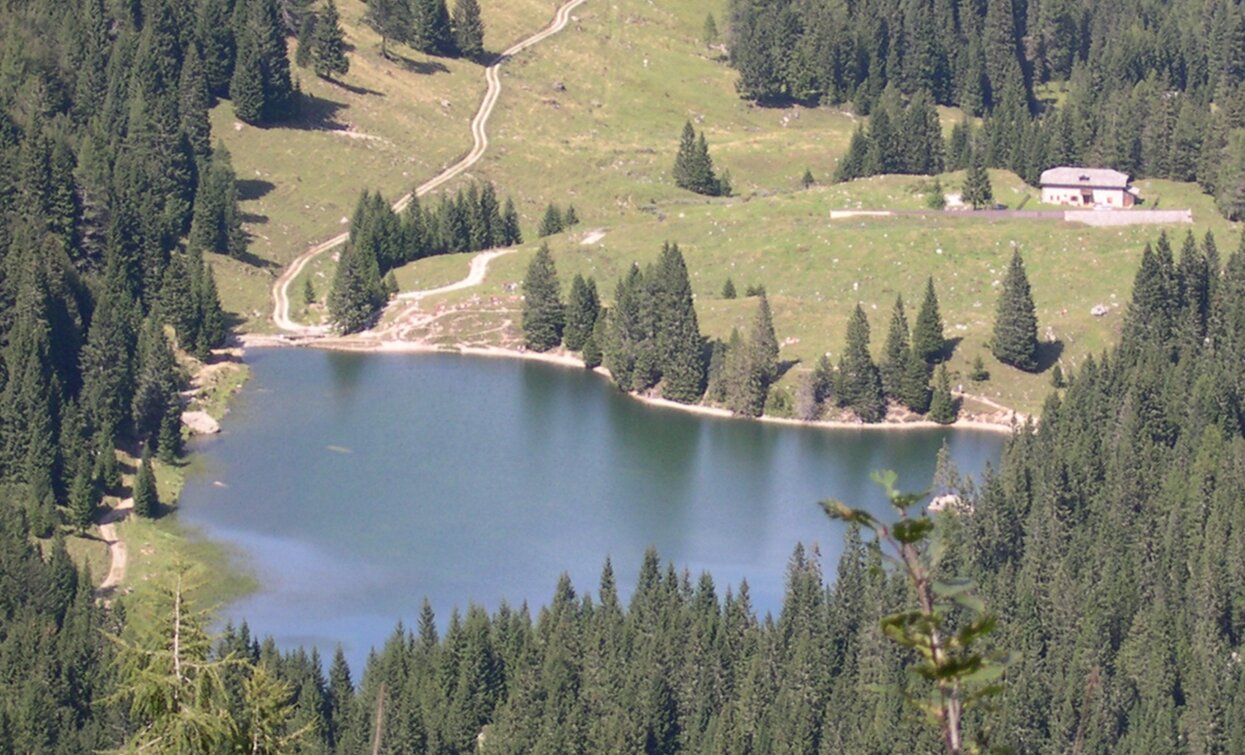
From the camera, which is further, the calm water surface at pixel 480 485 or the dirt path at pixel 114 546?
the calm water surface at pixel 480 485

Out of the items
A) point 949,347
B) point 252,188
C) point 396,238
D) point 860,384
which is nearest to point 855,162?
point 949,347

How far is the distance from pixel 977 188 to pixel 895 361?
31.7 m

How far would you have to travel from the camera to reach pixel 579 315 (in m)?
153

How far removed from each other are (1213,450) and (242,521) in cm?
5440

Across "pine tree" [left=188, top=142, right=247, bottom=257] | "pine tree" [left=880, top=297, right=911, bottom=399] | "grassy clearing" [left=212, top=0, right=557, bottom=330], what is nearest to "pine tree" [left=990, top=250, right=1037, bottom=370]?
"pine tree" [left=880, top=297, right=911, bottom=399]

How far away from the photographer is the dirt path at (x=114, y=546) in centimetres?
10631

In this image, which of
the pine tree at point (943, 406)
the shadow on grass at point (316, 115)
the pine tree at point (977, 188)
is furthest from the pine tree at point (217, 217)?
the pine tree at point (977, 188)

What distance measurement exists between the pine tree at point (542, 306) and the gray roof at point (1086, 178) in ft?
147

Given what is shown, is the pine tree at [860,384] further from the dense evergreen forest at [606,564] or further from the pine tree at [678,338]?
the pine tree at [678,338]

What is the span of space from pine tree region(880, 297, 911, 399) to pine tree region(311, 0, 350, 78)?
241 feet

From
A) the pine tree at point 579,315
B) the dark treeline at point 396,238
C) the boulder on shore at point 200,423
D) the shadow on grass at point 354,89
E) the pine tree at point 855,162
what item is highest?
the shadow on grass at point 354,89

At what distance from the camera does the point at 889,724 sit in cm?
8300

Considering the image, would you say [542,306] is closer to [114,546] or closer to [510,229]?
[510,229]

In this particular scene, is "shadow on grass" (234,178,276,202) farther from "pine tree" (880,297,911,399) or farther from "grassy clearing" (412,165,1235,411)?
"pine tree" (880,297,911,399)
